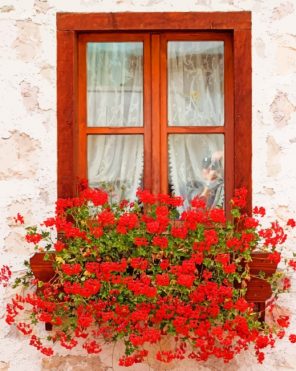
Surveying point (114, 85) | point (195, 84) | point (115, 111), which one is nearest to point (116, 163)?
point (115, 111)

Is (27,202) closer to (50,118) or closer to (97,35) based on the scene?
(50,118)

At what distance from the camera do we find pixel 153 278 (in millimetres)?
4051

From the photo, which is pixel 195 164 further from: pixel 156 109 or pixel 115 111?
pixel 115 111

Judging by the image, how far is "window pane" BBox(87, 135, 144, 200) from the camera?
4.71 meters

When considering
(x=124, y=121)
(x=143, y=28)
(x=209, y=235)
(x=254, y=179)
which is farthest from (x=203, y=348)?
(x=143, y=28)

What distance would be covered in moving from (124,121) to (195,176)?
522 mm

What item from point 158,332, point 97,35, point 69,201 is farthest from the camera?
point 97,35

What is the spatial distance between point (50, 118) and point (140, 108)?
536 mm

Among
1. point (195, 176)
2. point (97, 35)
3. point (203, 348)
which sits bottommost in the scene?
point (203, 348)

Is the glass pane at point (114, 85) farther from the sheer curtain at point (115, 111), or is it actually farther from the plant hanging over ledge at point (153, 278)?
the plant hanging over ledge at point (153, 278)

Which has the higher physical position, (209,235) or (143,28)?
(143,28)

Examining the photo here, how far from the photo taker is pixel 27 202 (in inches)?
178

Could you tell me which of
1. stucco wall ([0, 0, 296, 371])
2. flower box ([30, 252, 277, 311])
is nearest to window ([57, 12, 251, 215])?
stucco wall ([0, 0, 296, 371])

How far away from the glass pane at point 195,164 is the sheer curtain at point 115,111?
20 centimetres
